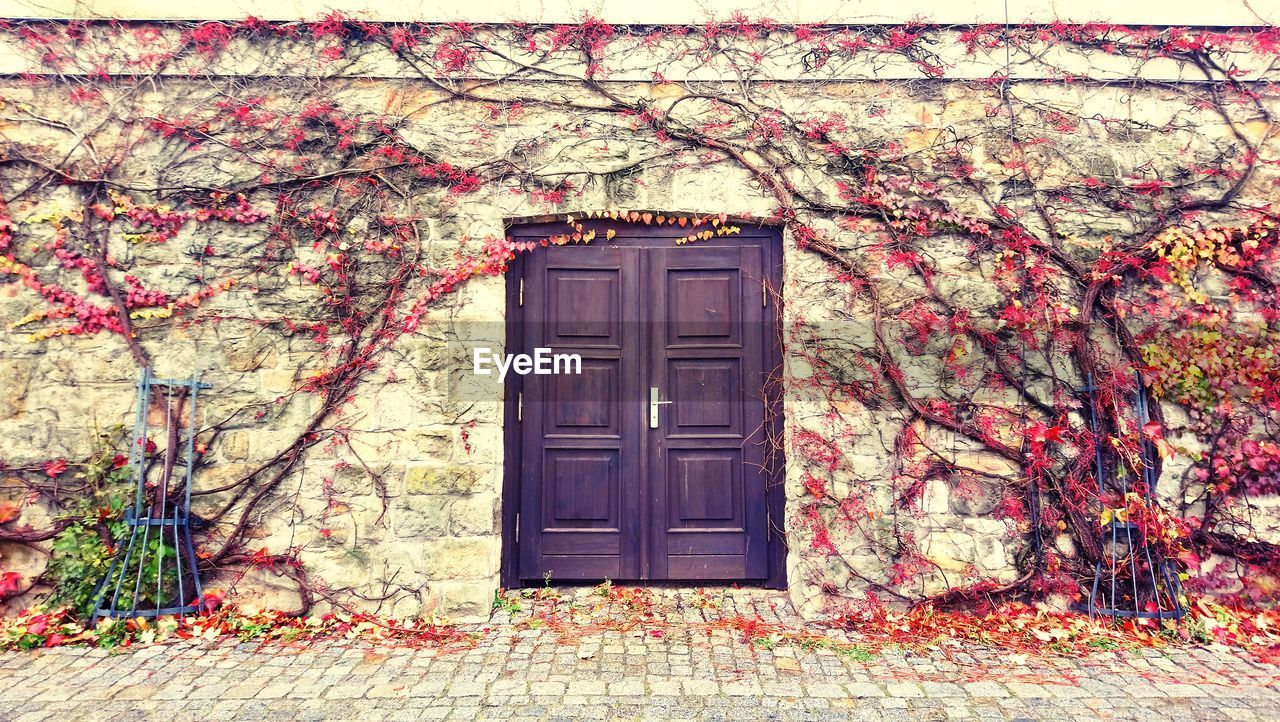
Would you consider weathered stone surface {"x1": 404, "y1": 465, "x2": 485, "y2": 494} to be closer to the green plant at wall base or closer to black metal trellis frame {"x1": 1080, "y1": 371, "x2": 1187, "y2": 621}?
the green plant at wall base

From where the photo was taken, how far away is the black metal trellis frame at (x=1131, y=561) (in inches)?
138

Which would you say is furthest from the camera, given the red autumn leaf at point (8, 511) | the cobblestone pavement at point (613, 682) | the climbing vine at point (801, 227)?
the climbing vine at point (801, 227)

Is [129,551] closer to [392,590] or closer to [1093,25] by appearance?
[392,590]

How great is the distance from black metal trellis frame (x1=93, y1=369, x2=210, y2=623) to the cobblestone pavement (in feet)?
0.83

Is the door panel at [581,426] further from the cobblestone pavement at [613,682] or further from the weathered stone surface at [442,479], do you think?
the cobblestone pavement at [613,682]

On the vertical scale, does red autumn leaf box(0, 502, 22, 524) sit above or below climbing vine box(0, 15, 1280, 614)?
below

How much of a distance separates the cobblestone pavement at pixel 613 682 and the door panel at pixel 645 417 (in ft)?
1.84

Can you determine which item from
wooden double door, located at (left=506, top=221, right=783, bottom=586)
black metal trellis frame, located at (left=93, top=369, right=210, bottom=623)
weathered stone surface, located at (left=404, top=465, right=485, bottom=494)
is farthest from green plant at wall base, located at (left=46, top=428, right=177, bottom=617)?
wooden double door, located at (left=506, top=221, right=783, bottom=586)

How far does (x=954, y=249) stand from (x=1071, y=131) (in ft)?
3.19

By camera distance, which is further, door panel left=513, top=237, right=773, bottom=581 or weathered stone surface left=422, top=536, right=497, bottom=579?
door panel left=513, top=237, right=773, bottom=581

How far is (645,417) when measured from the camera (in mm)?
3955

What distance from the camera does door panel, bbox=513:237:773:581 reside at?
12.9 ft

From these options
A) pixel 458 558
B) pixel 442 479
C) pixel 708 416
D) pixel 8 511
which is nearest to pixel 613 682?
pixel 458 558

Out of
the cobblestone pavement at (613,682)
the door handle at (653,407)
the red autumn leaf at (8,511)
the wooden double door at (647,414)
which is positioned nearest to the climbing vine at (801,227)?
the red autumn leaf at (8,511)
